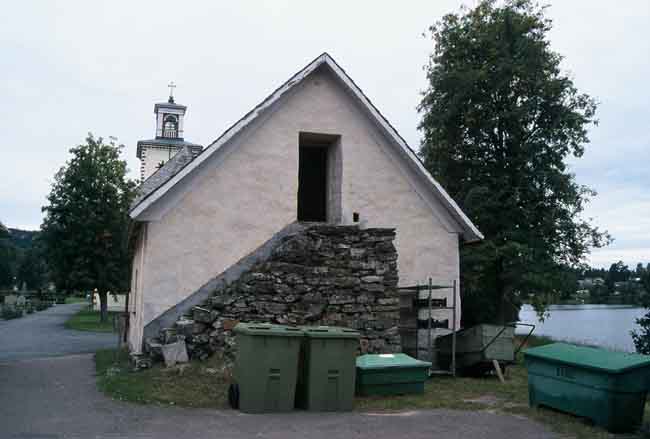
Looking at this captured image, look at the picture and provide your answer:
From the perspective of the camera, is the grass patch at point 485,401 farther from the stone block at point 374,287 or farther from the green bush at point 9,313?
the green bush at point 9,313

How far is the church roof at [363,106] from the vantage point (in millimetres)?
12406

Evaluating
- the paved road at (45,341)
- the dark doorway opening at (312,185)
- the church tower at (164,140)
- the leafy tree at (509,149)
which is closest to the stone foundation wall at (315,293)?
the dark doorway opening at (312,185)

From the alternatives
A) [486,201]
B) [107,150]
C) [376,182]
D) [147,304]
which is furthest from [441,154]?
[107,150]

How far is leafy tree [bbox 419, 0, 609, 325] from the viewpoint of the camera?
2298cm

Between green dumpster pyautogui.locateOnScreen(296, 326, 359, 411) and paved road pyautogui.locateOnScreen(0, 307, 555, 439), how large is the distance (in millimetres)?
299

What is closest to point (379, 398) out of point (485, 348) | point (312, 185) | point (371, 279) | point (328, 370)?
point (328, 370)

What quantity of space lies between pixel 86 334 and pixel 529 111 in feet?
66.4

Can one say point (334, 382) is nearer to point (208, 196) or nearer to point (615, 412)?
point (615, 412)

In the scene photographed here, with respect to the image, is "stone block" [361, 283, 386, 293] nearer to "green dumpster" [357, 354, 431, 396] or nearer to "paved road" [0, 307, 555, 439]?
"green dumpster" [357, 354, 431, 396]

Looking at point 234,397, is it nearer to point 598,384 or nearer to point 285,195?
point 598,384

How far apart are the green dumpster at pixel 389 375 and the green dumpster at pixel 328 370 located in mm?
936

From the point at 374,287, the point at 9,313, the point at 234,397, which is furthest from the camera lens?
the point at 9,313

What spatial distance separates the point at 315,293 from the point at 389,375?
285cm

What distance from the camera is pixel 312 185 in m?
17.3
